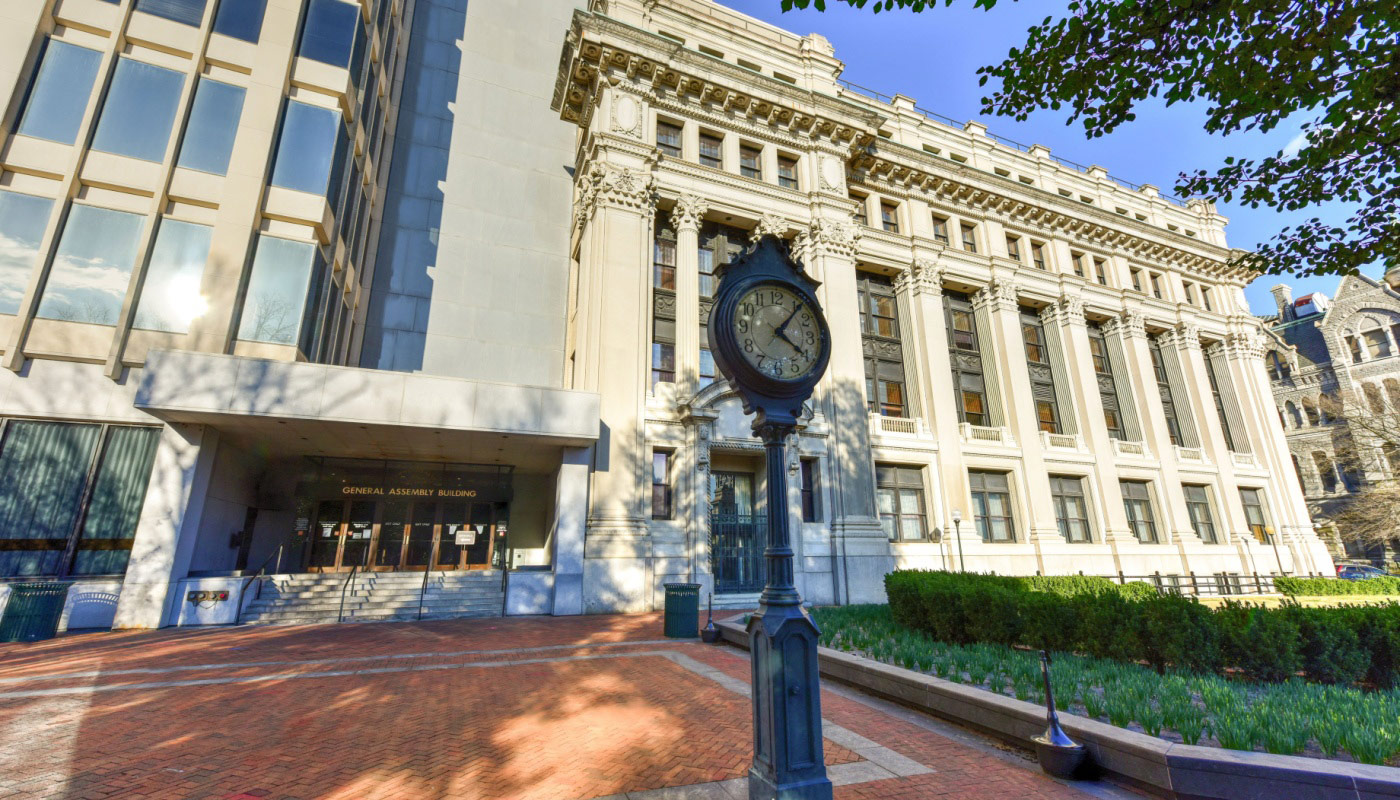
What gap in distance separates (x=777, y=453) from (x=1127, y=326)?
1495 inches

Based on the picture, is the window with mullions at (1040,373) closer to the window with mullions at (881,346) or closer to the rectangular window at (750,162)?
the window with mullions at (881,346)

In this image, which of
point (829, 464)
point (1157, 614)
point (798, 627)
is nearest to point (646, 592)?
point (829, 464)

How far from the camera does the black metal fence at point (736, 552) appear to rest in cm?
1981

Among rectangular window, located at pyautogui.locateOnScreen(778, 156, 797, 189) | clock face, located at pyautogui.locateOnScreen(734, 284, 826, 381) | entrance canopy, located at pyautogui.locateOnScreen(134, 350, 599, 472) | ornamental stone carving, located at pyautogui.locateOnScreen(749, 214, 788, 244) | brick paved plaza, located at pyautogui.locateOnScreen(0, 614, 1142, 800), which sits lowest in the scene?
brick paved plaza, located at pyautogui.locateOnScreen(0, 614, 1142, 800)

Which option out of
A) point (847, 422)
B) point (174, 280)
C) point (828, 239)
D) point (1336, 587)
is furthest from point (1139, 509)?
point (174, 280)

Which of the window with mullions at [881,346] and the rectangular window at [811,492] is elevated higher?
the window with mullions at [881,346]

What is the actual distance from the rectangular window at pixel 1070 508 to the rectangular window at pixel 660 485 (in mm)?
19742

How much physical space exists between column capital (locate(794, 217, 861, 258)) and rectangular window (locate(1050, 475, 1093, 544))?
15.7 m

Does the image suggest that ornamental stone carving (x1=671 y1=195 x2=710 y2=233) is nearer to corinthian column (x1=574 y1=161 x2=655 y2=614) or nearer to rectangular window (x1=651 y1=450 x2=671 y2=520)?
corinthian column (x1=574 y1=161 x2=655 y2=614)

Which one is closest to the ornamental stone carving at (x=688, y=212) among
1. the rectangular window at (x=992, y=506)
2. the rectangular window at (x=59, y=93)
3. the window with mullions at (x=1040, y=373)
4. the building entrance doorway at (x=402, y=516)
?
the building entrance doorway at (x=402, y=516)

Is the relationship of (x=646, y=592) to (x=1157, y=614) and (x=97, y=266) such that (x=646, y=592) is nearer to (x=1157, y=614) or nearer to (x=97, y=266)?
(x=1157, y=614)

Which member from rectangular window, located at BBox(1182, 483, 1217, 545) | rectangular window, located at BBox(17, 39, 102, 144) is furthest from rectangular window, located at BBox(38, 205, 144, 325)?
rectangular window, located at BBox(1182, 483, 1217, 545)

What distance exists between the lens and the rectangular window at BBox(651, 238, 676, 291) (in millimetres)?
22600

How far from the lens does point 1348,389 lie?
42.2 meters
